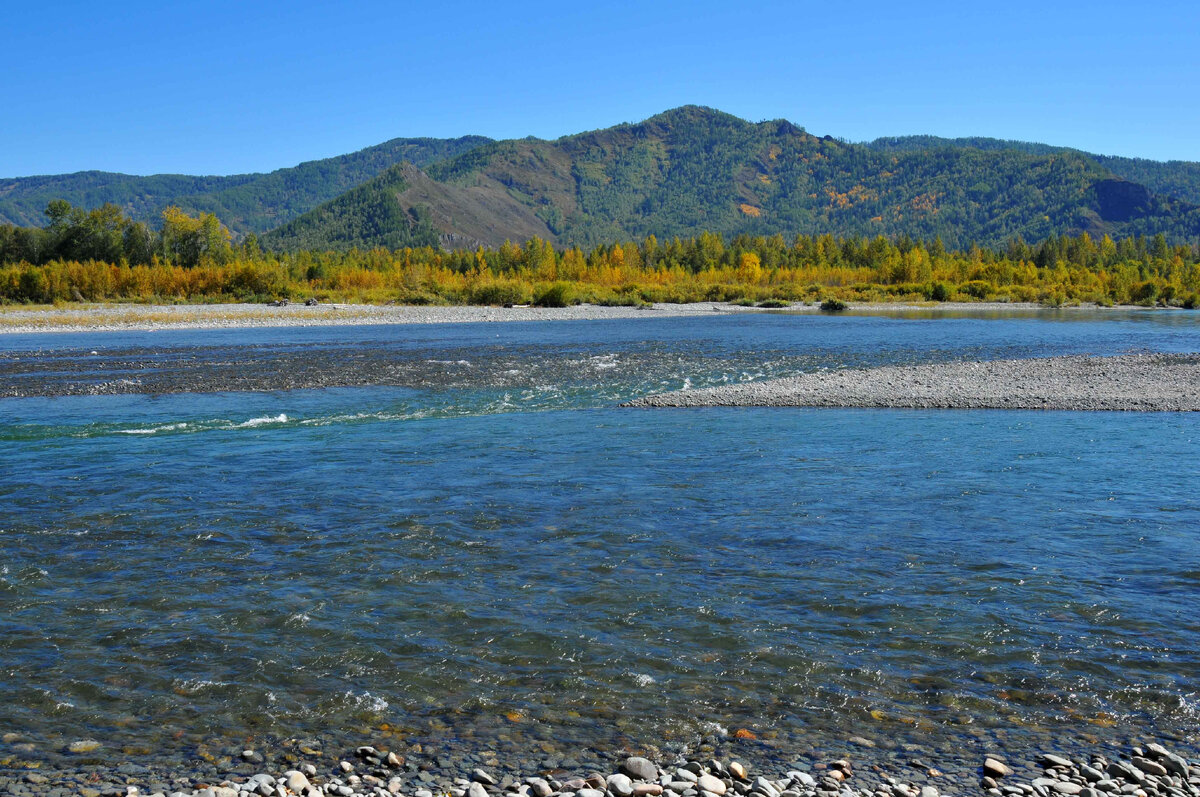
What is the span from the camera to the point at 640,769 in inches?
232

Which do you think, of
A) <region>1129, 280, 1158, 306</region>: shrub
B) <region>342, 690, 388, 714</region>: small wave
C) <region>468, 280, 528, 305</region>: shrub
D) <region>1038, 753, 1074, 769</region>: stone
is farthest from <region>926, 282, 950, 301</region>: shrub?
<region>342, 690, 388, 714</region>: small wave

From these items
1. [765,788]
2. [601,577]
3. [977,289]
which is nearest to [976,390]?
[601,577]

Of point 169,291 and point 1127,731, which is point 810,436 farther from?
point 169,291

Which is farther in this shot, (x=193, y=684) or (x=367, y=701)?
(x=193, y=684)

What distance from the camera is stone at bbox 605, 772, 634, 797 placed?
552 cm

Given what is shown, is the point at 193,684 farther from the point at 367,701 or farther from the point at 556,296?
the point at 556,296

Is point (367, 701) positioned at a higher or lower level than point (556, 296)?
lower

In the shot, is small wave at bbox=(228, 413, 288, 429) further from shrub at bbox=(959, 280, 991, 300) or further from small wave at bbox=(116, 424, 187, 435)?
shrub at bbox=(959, 280, 991, 300)

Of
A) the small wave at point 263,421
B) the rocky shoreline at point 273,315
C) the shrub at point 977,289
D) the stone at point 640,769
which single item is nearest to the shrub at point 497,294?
the rocky shoreline at point 273,315

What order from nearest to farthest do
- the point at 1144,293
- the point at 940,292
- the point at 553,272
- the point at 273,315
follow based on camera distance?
1. the point at 273,315
2. the point at 1144,293
3. the point at 940,292
4. the point at 553,272

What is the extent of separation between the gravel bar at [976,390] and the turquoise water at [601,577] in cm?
200

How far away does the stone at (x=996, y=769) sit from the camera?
5.89 meters

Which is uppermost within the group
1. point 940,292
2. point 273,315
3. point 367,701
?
point 940,292

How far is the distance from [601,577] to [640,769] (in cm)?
433
